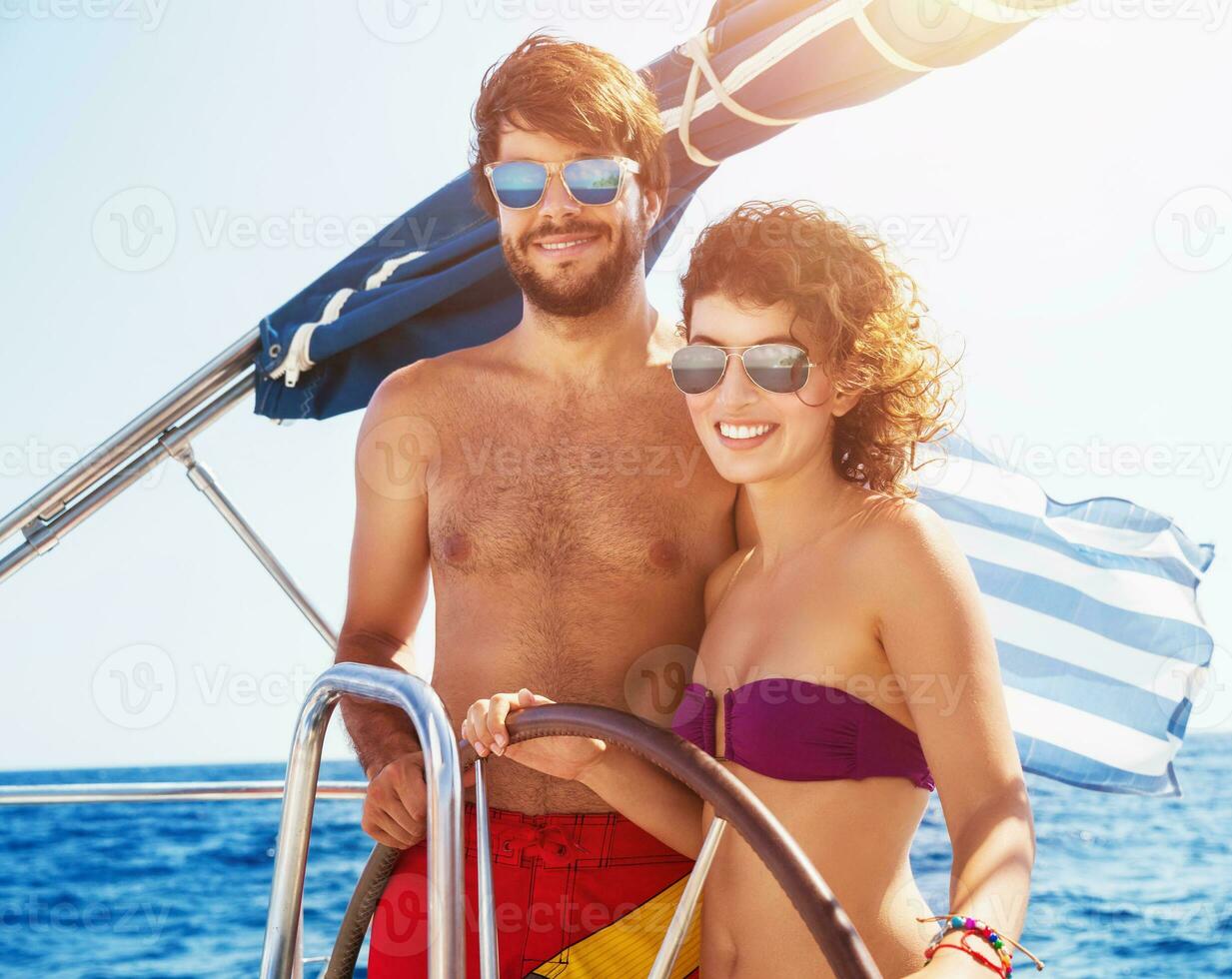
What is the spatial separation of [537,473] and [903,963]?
45.0 inches

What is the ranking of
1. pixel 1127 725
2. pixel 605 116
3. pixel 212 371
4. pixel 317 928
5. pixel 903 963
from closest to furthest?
pixel 903 963
pixel 605 116
pixel 212 371
pixel 1127 725
pixel 317 928

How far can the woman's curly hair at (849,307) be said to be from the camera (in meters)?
1.85

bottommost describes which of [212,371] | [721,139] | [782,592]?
[782,592]

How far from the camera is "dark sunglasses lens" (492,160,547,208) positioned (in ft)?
7.64

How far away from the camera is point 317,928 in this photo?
18203 mm

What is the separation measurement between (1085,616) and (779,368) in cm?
264

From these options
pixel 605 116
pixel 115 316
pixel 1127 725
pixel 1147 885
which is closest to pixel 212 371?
pixel 605 116

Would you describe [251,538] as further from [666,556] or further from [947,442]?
[947,442]

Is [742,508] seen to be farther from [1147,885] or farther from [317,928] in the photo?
[1147,885]

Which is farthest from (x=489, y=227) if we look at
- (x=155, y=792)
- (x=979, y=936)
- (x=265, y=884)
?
(x=265, y=884)

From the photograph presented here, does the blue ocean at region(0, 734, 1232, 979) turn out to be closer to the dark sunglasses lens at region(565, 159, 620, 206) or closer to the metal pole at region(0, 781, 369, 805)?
the metal pole at region(0, 781, 369, 805)

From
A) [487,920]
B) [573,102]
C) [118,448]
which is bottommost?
[487,920]

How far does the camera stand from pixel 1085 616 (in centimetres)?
408

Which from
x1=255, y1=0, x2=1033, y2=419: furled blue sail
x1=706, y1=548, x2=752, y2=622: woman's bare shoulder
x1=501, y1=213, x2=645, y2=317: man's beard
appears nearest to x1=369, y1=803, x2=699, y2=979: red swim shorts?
x1=706, y1=548, x2=752, y2=622: woman's bare shoulder
